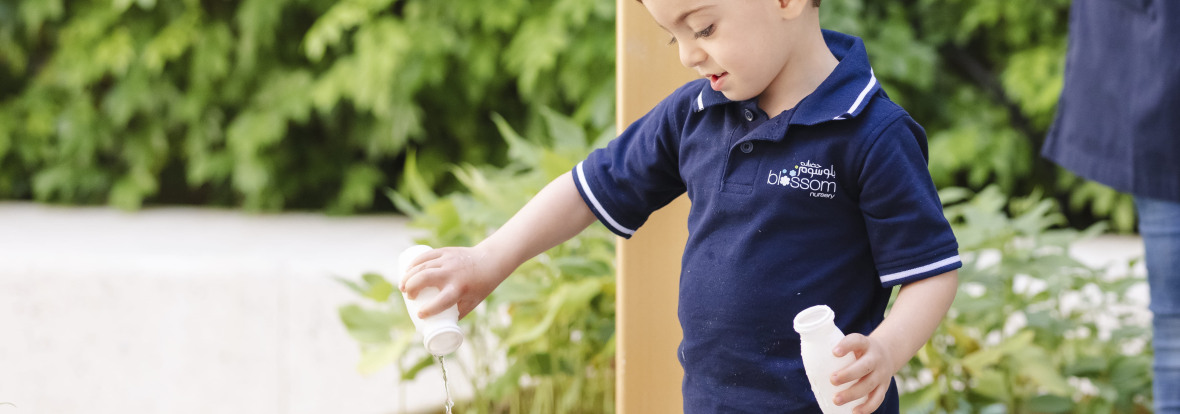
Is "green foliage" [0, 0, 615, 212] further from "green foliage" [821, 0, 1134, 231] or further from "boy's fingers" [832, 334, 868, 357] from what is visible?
"boy's fingers" [832, 334, 868, 357]

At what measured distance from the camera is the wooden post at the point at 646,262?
61.9 inches

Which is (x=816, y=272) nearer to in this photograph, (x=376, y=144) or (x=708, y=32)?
(x=708, y=32)

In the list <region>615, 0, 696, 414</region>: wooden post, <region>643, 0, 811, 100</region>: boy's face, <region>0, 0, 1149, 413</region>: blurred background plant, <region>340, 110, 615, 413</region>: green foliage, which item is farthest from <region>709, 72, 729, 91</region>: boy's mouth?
<region>0, 0, 1149, 413</region>: blurred background plant

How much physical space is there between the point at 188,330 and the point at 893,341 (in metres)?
2.62

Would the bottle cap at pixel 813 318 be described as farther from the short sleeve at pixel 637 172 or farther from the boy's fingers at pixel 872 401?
the short sleeve at pixel 637 172

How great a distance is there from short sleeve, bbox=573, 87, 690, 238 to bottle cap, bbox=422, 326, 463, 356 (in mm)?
248

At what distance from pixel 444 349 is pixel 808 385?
1.29 feet

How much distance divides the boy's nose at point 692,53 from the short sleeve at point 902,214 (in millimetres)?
199

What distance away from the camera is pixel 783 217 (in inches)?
43.9

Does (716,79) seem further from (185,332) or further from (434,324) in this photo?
(185,332)

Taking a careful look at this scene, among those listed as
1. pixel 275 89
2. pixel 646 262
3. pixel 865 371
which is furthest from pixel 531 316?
pixel 275 89

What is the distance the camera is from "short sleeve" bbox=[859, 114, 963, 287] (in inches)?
41.7

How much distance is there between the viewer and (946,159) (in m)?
3.67

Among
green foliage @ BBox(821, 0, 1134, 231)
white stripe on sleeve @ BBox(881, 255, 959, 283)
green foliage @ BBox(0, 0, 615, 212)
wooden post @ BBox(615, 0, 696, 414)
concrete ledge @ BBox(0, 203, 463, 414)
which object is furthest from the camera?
Answer: green foliage @ BBox(0, 0, 615, 212)
